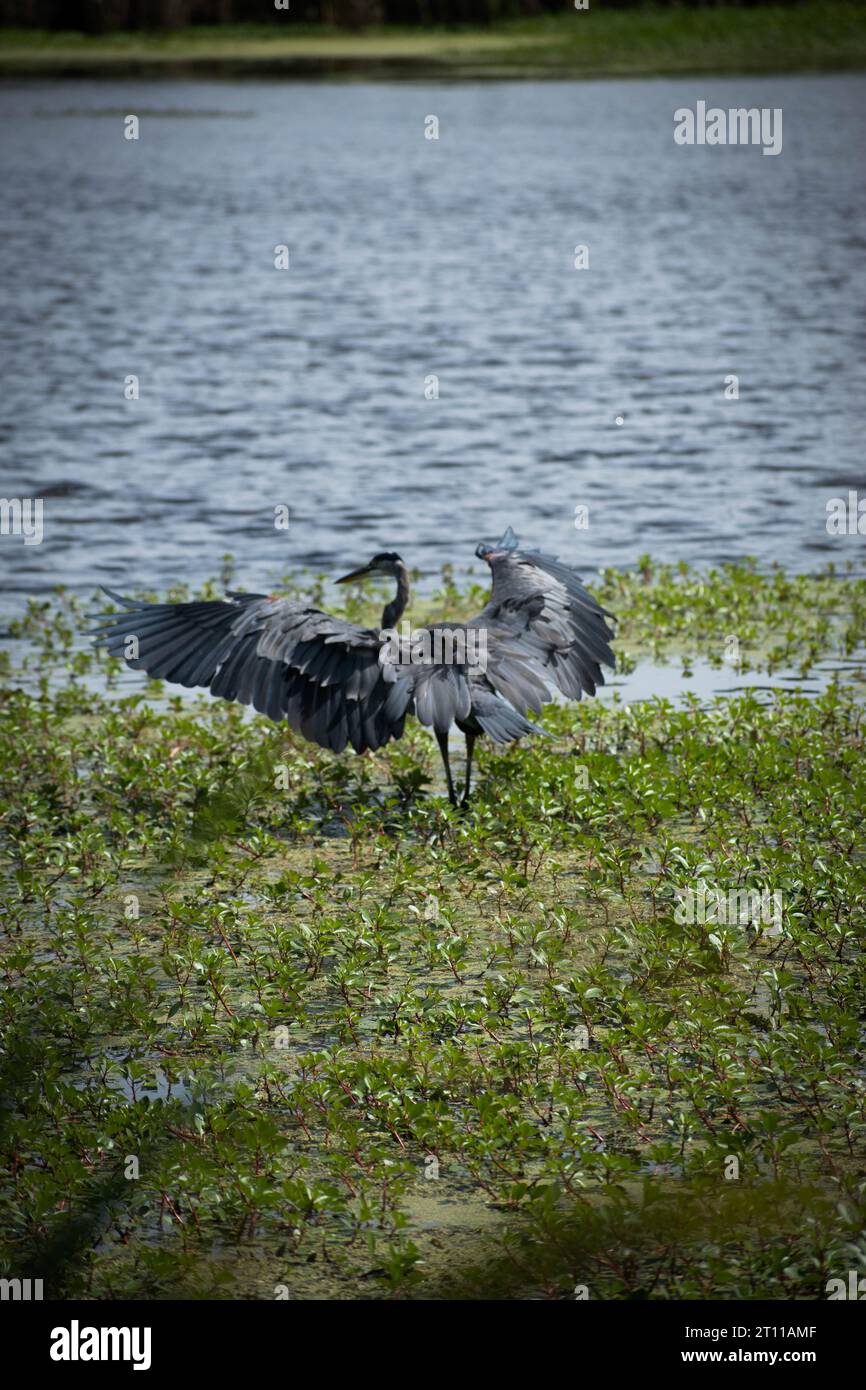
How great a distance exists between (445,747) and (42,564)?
21.7ft

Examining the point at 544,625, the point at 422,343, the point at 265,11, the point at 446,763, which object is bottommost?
the point at 446,763

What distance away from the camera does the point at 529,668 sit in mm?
8430

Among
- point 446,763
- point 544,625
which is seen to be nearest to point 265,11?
point 544,625

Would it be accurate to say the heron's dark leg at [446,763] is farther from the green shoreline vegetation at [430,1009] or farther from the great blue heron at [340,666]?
the green shoreline vegetation at [430,1009]

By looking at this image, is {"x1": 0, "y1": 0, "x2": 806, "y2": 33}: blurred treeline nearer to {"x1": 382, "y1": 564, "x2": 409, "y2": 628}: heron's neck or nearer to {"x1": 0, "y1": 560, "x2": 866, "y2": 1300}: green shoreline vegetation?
{"x1": 382, "y1": 564, "x2": 409, "y2": 628}: heron's neck

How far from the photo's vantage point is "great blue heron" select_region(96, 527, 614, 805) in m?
8.08

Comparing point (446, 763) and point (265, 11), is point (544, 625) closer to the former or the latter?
point (446, 763)

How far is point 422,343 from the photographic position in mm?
23000

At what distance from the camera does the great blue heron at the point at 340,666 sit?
8078 mm

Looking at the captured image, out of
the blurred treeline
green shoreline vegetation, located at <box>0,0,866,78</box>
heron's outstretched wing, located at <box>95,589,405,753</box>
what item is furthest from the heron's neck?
the blurred treeline

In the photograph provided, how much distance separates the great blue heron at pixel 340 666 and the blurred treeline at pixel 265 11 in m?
53.7

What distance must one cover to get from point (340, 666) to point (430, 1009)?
2.16 meters

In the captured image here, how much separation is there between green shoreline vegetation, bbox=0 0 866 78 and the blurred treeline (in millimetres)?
413

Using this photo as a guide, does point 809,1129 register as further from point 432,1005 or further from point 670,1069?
point 432,1005
